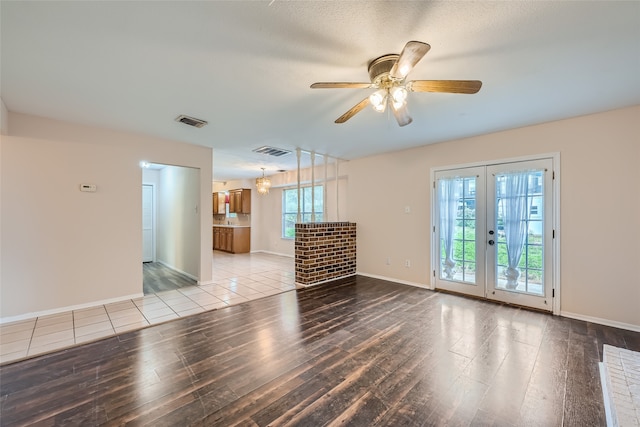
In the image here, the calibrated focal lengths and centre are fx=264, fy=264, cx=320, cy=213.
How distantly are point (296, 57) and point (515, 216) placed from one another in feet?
11.5

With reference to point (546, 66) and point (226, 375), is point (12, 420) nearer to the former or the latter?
point (226, 375)

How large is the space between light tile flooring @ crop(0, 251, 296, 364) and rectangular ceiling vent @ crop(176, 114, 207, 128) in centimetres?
242

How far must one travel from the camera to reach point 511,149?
3.65 m

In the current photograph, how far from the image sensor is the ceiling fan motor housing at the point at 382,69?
194cm

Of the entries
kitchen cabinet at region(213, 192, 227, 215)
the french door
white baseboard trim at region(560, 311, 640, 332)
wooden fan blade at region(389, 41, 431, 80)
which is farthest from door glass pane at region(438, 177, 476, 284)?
kitchen cabinet at region(213, 192, 227, 215)

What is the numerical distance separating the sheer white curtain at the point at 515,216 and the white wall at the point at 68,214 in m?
5.10

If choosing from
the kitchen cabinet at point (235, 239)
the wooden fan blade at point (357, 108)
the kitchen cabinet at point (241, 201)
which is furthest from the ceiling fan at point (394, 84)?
→ the kitchen cabinet at point (235, 239)

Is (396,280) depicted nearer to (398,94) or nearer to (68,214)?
(398,94)

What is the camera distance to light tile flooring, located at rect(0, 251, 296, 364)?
2543mm

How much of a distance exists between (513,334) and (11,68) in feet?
17.0

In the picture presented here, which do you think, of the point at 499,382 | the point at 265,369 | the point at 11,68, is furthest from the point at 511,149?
the point at 11,68

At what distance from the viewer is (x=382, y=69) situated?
1.99 metres

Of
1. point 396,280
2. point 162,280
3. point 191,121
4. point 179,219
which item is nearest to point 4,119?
point 191,121

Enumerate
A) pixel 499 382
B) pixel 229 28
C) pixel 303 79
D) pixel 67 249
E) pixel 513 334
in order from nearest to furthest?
pixel 229 28
pixel 499 382
pixel 303 79
pixel 513 334
pixel 67 249
